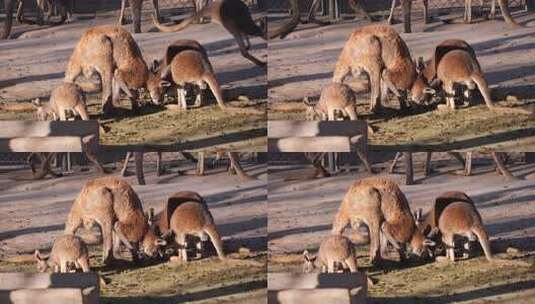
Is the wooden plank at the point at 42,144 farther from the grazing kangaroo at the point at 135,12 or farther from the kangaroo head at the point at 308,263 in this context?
the kangaroo head at the point at 308,263

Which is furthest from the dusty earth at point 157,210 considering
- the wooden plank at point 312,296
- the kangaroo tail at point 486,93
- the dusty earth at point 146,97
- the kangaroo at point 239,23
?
the kangaroo tail at point 486,93

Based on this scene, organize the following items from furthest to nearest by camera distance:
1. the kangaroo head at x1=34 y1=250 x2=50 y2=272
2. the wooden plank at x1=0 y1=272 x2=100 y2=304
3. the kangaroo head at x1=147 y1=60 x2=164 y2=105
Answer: the kangaroo head at x1=147 y1=60 x2=164 y2=105 → the kangaroo head at x1=34 y1=250 x2=50 y2=272 → the wooden plank at x1=0 y1=272 x2=100 y2=304

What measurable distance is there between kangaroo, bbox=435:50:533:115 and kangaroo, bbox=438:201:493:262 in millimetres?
717

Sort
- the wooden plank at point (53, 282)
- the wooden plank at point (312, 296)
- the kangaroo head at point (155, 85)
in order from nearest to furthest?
the wooden plank at point (312, 296) < the wooden plank at point (53, 282) < the kangaroo head at point (155, 85)

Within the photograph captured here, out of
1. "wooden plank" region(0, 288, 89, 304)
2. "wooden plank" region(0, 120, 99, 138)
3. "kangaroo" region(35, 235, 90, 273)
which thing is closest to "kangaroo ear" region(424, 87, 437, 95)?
"wooden plank" region(0, 120, 99, 138)

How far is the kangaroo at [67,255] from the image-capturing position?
27.1ft

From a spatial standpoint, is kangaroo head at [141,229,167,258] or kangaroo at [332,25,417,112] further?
kangaroo head at [141,229,167,258]

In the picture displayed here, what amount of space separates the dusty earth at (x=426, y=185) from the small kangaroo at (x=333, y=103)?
40 centimetres

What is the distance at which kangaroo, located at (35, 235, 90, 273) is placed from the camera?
27.1 feet

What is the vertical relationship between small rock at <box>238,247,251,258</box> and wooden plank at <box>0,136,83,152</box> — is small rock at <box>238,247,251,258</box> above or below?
below

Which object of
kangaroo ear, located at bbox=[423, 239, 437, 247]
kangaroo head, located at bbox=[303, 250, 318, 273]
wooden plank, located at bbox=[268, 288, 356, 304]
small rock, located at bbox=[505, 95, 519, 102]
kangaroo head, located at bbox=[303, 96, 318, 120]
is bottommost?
wooden plank, located at bbox=[268, 288, 356, 304]

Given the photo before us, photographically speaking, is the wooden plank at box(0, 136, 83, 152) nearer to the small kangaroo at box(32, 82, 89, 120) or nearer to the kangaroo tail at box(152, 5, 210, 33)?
the small kangaroo at box(32, 82, 89, 120)

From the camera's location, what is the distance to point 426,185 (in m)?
8.37

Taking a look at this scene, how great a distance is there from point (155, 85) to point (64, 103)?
0.66 m
